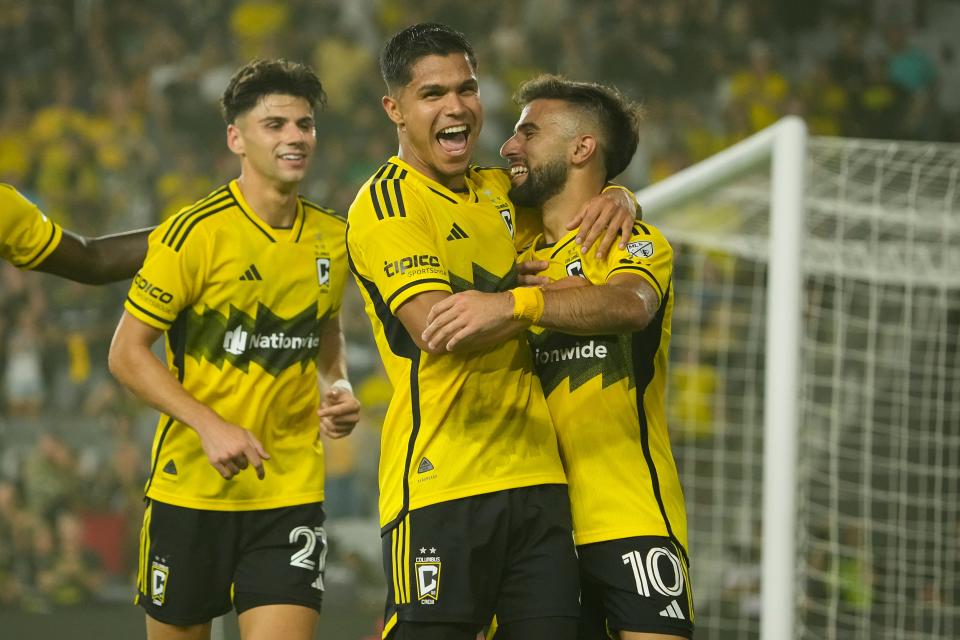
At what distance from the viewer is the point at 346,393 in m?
3.45

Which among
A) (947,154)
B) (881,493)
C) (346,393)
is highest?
(947,154)

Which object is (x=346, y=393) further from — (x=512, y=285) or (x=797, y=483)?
(x=797, y=483)

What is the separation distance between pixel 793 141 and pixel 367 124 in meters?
6.37

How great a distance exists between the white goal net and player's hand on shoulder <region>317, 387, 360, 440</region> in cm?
291

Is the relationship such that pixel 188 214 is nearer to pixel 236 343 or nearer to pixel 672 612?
pixel 236 343

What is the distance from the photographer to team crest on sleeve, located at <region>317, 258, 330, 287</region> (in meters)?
3.62

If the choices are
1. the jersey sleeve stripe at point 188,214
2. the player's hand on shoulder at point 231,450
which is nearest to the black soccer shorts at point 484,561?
the player's hand on shoulder at point 231,450

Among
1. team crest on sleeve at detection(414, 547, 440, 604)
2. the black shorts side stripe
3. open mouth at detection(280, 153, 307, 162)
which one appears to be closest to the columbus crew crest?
team crest on sleeve at detection(414, 547, 440, 604)

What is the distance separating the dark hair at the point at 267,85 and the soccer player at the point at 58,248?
0.51 meters

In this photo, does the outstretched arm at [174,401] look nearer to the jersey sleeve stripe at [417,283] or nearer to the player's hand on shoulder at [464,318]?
the jersey sleeve stripe at [417,283]

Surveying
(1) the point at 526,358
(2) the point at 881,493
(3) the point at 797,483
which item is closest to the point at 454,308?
(1) the point at 526,358

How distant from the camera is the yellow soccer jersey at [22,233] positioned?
3.47 metres

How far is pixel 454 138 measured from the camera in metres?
2.88

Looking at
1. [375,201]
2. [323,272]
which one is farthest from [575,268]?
[323,272]
